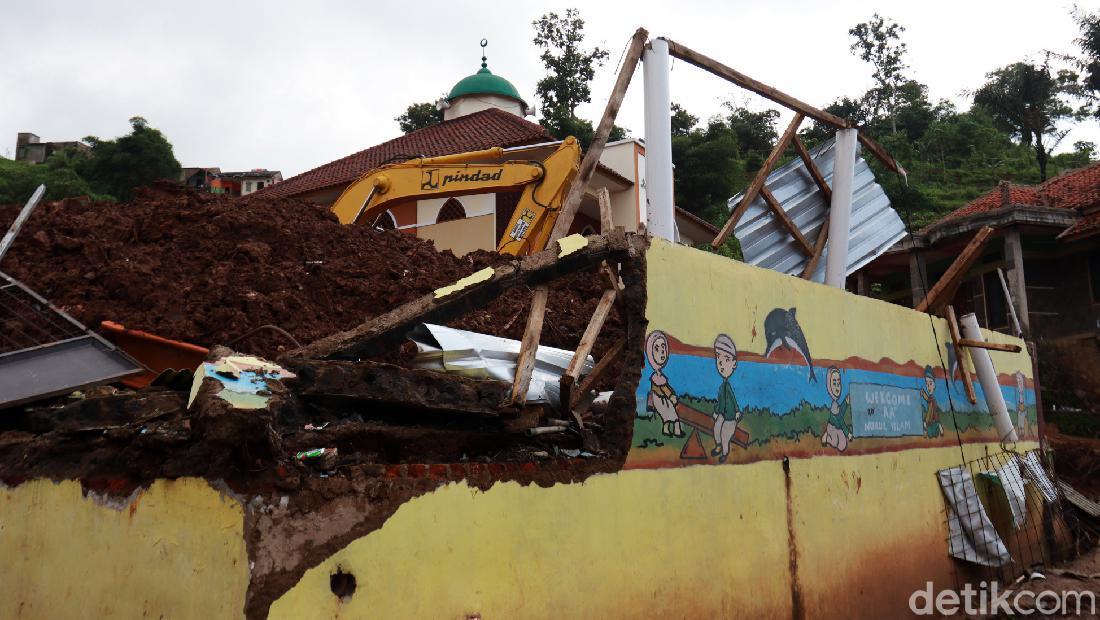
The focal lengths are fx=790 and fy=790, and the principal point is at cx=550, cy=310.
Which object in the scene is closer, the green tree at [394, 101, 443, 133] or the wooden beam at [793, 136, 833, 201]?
the wooden beam at [793, 136, 833, 201]

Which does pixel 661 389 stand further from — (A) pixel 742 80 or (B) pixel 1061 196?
(B) pixel 1061 196

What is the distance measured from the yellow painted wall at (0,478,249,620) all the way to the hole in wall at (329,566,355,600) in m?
0.31

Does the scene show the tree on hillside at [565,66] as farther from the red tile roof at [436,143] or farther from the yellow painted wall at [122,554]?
the yellow painted wall at [122,554]

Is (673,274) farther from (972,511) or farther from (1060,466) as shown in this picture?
(1060,466)

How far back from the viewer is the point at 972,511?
762cm

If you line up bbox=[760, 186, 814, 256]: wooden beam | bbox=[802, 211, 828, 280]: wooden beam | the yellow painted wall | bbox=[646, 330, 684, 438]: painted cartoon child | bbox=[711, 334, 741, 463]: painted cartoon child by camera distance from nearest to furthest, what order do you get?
the yellow painted wall < bbox=[646, 330, 684, 438]: painted cartoon child < bbox=[711, 334, 741, 463]: painted cartoon child < bbox=[760, 186, 814, 256]: wooden beam < bbox=[802, 211, 828, 280]: wooden beam

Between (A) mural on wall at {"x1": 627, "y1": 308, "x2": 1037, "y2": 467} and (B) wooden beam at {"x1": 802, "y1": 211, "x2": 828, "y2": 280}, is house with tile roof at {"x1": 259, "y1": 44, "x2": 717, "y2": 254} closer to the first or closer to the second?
(B) wooden beam at {"x1": 802, "y1": 211, "x2": 828, "y2": 280}

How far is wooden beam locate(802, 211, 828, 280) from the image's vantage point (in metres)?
8.38

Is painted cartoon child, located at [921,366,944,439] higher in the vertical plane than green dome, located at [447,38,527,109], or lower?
lower

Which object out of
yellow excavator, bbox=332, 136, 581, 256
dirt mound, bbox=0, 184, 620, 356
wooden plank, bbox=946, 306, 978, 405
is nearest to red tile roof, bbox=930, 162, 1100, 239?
wooden plank, bbox=946, 306, 978, 405

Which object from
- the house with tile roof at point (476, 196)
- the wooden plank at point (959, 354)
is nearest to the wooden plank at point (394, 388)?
the wooden plank at point (959, 354)

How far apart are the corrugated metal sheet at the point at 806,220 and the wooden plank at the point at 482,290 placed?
365cm

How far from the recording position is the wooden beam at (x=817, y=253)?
8383mm

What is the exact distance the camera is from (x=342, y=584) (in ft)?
9.60
